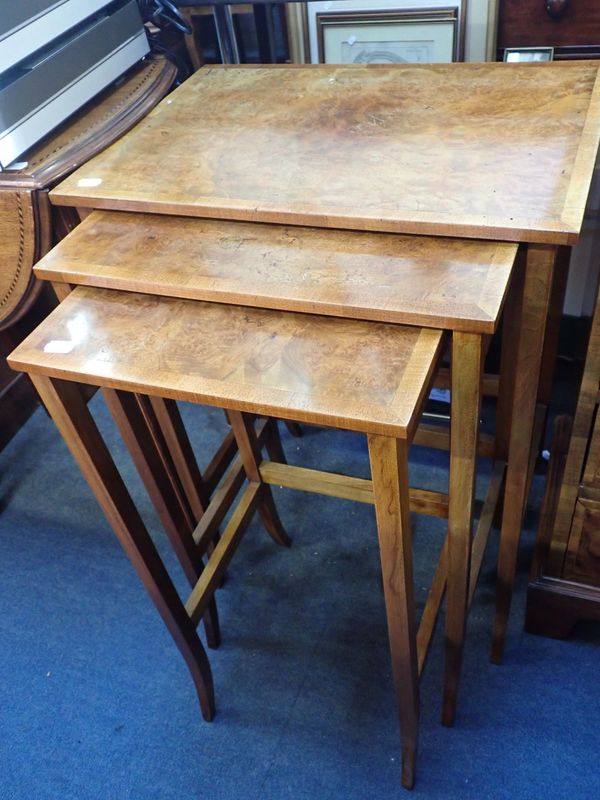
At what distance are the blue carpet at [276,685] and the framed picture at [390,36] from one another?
3.16 feet

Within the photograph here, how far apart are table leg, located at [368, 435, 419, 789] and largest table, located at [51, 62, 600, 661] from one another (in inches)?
12.2

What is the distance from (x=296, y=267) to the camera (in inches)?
36.8

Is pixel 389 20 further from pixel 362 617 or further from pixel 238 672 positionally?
pixel 238 672

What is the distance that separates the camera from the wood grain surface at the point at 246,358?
0.77 meters

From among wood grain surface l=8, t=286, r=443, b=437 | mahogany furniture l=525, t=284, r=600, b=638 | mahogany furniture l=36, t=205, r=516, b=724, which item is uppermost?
mahogany furniture l=36, t=205, r=516, b=724

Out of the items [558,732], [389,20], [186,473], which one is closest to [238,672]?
[186,473]

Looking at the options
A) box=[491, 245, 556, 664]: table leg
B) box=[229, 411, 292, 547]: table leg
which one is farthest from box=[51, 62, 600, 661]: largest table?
box=[229, 411, 292, 547]: table leg

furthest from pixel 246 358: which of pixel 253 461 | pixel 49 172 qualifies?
pixel 253 461

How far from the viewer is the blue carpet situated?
1324 millimetres

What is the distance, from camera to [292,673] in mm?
1481

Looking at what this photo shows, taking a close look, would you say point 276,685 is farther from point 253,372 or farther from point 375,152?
point 375,152

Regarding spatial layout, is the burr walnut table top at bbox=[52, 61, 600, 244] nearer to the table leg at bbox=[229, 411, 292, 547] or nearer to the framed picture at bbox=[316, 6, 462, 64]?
the framed picture at bbox=[316, 6, 462, 64]

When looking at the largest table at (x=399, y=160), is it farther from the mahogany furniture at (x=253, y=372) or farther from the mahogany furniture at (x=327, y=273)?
the mahogany furniture at (x=253, y=372)

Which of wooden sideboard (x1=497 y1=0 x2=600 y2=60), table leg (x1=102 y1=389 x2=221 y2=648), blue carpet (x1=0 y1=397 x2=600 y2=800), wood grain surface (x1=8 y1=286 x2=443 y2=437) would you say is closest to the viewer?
wood grain surface (x1=8 y1=286 x2=443 y2=437)
